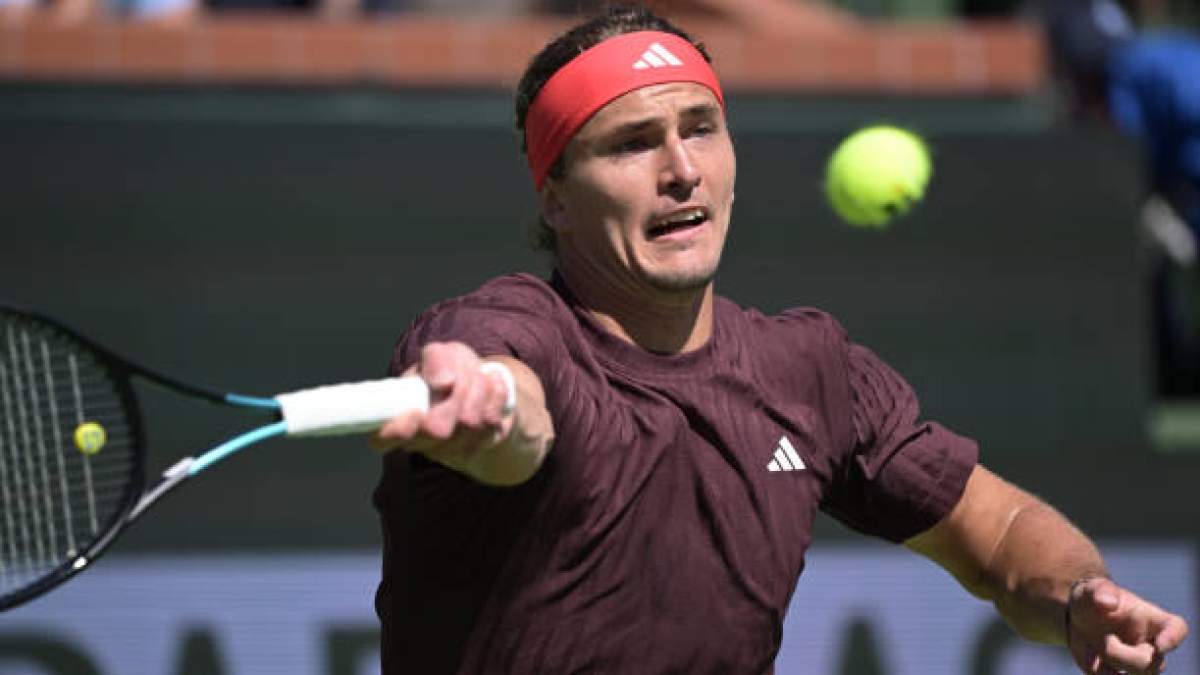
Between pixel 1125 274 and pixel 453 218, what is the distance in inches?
91.8

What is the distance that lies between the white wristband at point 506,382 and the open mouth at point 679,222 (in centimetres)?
64

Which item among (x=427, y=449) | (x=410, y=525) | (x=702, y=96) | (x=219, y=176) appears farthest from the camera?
(x=219, y=176)

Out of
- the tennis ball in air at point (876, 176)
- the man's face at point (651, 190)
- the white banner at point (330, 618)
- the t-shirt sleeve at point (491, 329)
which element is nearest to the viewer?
the t-shirt sleeve at point (491, 329)

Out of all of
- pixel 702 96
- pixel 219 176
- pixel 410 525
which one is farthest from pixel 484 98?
pixel 410 525

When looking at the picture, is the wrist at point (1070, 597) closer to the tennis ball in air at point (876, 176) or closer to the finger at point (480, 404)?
the tennis ball in air at point (876, 176)

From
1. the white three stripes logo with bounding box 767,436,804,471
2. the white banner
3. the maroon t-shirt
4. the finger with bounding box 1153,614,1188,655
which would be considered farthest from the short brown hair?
the white banner

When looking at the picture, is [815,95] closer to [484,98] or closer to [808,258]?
[808,258]

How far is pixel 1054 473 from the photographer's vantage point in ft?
19.1

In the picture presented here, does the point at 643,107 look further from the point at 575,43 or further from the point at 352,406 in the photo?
the point at 352,406

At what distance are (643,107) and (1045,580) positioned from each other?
1.09 m

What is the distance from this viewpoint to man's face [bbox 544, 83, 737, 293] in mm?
2850

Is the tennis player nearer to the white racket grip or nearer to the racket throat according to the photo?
the white racket grip

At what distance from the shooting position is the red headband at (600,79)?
114 inches

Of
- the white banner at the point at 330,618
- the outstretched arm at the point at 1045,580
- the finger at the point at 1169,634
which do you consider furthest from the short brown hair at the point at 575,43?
the white banner at the point at 330,618
